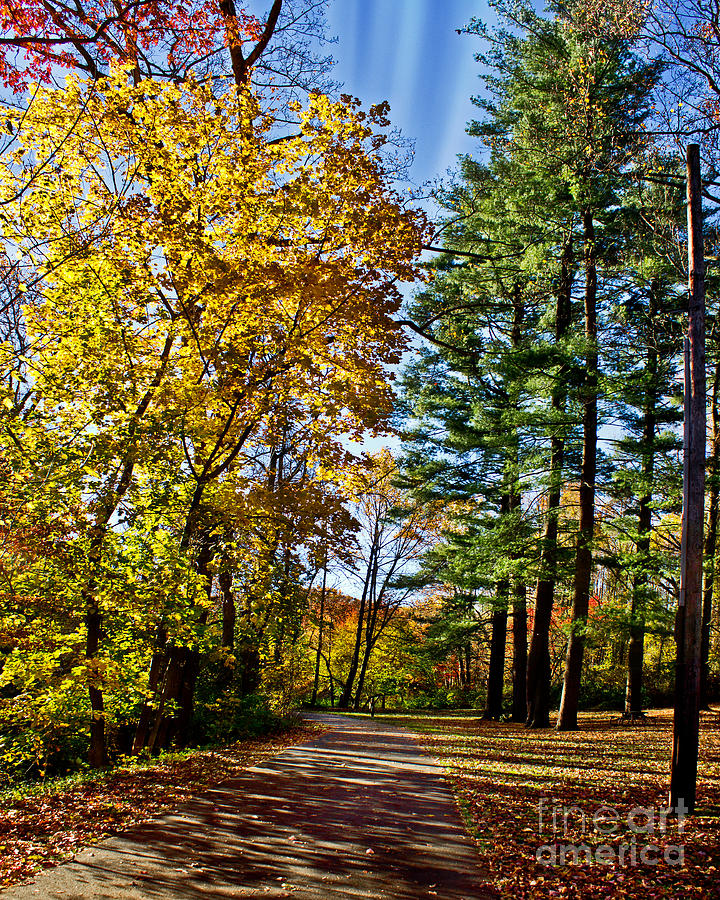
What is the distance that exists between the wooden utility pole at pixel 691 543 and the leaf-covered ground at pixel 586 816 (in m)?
0.43

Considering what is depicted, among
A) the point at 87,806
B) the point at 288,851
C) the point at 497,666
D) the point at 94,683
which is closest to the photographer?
the point at 288,851

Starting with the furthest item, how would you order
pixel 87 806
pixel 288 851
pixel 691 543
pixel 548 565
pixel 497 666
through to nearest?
pixel 497 666, pixel 548 565, pixel 691 543, pixel 87 806, pixel 288 851

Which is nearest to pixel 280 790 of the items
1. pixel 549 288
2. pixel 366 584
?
pixel 549 288

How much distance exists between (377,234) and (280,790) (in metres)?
7.40

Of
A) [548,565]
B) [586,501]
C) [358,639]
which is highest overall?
[586,501]

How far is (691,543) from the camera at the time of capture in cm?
682

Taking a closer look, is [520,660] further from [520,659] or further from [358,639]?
[358,639]

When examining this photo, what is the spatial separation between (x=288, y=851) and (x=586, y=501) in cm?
1257

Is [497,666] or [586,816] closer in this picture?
[586,816]

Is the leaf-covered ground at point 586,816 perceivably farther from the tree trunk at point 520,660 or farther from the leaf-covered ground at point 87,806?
the tree trunk at point 520,660

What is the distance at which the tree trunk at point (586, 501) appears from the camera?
15.1m

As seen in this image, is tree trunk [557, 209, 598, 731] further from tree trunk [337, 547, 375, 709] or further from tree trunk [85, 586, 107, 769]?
tree trunk [337, 547, 375, 709]

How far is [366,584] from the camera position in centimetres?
3030

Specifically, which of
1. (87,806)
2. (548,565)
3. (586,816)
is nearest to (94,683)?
(87,806)
